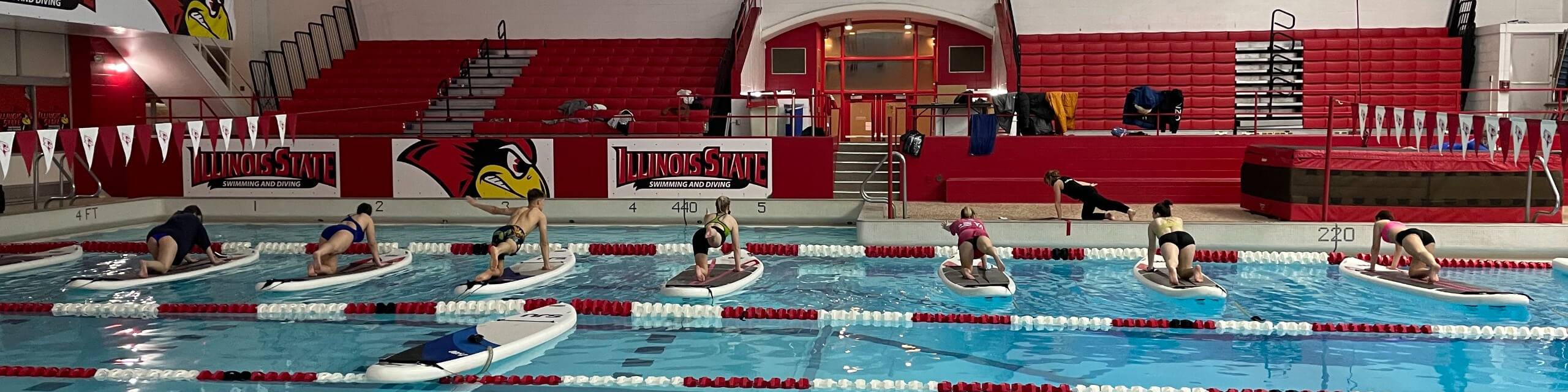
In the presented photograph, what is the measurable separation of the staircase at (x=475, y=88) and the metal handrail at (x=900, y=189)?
24.2 feet

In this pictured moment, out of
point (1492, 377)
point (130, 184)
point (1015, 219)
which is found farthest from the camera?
point (130, 184)

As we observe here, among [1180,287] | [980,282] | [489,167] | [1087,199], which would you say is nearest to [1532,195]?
[1087,199]

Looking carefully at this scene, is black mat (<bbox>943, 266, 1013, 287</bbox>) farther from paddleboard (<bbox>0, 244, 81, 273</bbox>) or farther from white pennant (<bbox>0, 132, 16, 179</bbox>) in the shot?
paddleboard (<bbox>0, 244, 81, 273</bbox>)

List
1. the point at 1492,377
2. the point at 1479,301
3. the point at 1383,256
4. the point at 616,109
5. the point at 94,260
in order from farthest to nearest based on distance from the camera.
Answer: the point at 616,109, the point at 94,260, the point at 1383,256, the point at 1479,301, the point at 1492,377

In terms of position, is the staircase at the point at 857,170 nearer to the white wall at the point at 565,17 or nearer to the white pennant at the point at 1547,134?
the white wall at the point at 565,17

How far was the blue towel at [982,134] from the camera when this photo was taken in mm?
16125

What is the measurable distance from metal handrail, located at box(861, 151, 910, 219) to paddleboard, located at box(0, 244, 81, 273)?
30.4ft

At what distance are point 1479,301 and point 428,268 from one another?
10.0 meters

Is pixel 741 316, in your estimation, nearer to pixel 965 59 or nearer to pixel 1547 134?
pixel 1547 134

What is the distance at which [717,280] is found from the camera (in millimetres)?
10102

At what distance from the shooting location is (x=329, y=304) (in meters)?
9.21

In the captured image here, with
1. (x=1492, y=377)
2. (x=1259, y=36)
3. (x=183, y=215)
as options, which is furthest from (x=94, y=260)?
(x=1259, y=36)

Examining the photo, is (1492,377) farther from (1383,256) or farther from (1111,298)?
(1383,256)

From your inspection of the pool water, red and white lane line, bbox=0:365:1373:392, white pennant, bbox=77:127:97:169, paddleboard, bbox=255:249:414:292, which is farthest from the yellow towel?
white pennant, bbox=77:127:97:169
